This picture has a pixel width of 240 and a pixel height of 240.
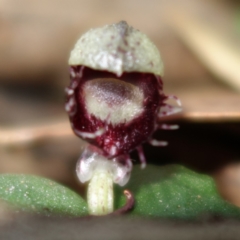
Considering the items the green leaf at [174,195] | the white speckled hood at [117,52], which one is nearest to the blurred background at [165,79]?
the green leaf at [174,195]

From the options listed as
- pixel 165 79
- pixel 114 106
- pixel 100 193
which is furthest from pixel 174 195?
pixel 165 79

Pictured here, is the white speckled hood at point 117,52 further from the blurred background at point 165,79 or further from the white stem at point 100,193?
the blurred background at point 165,79

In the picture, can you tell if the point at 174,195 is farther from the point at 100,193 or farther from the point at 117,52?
the point at 117,52

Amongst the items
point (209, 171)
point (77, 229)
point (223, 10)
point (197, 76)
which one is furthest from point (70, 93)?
point (223, 10)

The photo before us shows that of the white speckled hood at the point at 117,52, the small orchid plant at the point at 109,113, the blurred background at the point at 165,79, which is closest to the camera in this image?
the white speckled hood at the point at 117,52

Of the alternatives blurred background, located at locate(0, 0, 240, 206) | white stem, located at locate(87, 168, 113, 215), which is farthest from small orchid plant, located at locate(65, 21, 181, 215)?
blurred background, located at locate(0, 0, 240, 206)

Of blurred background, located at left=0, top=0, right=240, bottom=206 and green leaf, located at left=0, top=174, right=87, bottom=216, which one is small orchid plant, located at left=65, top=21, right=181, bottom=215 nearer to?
green leaf, located at left=0, top=174, right=87, bottom=216

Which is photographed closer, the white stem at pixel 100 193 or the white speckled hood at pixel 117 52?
the white speckled hood at pixel 117 52
